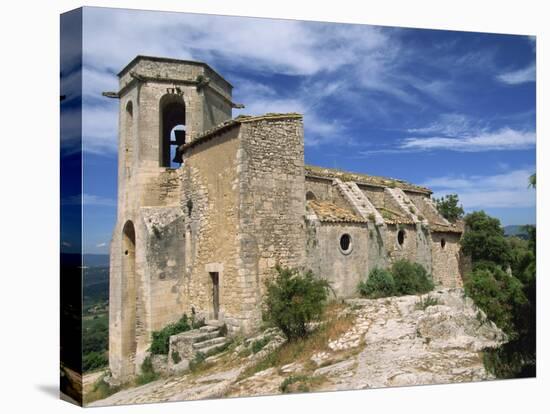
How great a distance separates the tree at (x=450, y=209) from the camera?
18.9 meters

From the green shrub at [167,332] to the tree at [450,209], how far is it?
11285 millimetres

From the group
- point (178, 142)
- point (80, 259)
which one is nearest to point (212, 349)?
point (80, 259)

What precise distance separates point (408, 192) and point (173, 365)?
40.9ft

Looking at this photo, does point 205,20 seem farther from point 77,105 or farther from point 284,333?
point 284,333

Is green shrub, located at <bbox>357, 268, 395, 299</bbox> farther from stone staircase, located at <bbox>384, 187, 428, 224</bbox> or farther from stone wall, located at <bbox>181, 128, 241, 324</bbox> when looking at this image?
stone wall, located at <bbox>181, 128, 241, 324</bbox>

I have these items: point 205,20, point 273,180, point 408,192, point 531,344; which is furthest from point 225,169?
point 408,192

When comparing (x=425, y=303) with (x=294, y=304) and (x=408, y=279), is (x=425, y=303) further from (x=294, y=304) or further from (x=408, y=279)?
(x=294, y=304)

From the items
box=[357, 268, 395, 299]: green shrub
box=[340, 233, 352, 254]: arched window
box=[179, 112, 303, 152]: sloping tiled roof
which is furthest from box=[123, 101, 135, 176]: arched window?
box=[357, 268, 395, 299]: green shrub

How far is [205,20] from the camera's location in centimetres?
929

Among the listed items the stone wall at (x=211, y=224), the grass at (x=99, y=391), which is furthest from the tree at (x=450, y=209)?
the grass at (x=99, y=391)

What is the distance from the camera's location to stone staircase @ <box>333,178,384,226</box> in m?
14.6

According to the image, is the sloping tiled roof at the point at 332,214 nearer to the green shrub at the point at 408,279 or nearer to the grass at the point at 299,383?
the green shrub at the point at 408,279

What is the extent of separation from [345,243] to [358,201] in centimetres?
240

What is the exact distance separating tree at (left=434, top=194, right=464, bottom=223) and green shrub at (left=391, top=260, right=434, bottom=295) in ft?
16.6
